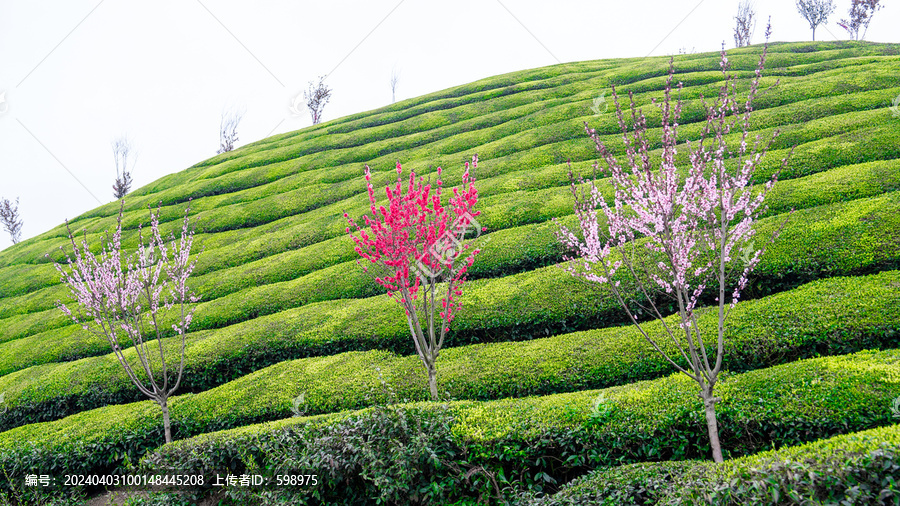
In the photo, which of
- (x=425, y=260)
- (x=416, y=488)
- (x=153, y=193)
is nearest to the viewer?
(x=416, y=488)

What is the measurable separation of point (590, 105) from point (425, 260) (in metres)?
21.9

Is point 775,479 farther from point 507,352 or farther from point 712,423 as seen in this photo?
point 507,352

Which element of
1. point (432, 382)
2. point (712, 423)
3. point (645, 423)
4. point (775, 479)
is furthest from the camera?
point (432, 382)

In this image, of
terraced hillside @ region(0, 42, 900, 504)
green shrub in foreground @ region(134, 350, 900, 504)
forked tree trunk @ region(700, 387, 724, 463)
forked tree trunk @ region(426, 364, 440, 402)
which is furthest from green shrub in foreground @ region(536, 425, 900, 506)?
forked tree trunk @ region(426, 364, 440, 402)

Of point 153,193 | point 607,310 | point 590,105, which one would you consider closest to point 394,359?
point 607,310

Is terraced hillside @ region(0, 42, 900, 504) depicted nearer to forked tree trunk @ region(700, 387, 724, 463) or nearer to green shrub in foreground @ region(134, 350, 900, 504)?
green shrub in foreground @ region(134, 350, 900, 504)

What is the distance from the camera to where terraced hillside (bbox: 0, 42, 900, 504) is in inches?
303

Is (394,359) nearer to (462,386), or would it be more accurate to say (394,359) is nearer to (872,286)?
(462,386)

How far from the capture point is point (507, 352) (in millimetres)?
11898

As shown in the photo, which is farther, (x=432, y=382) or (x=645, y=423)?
(x=432, y=382)

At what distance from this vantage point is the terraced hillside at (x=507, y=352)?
770cm

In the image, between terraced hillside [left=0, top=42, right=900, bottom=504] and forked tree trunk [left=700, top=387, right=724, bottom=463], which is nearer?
forked tree trunk [left=700, top=387, right=724, bottom=463]

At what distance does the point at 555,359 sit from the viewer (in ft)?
36.2

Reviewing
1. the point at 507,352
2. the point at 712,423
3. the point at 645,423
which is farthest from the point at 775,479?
the point at 507,352
